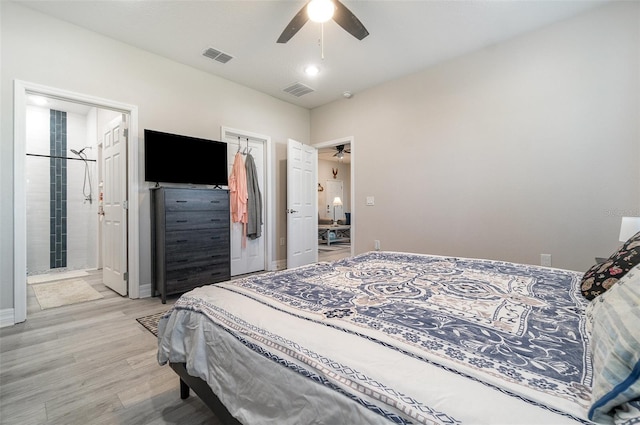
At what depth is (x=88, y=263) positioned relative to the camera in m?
5.05

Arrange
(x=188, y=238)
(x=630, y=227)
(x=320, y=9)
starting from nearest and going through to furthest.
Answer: (x=630, y=227) < (x=320, y=9) < (x=188, y=238)

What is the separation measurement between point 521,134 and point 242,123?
11.6ft

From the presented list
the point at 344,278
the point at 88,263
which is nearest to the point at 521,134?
the point at 344,278

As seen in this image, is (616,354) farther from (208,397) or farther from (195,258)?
(195,258)

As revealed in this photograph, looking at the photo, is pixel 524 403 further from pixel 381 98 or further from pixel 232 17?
pixel 381 98

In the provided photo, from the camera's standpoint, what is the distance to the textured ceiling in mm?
2543

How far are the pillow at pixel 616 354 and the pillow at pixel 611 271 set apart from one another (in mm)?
394

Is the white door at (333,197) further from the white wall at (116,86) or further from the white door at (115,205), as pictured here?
the white door at (115,205)

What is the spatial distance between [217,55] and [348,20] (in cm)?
182

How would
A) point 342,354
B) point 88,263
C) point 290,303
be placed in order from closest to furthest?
point 342,354
point 290,303
point 88,263

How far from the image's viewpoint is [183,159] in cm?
342

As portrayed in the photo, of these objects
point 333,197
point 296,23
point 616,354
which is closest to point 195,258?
point 296,23

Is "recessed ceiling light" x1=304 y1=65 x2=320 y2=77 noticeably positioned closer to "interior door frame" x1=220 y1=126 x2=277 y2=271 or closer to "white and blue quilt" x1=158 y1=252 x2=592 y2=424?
"interior door frame" x1=220 y1=126 x2=277 y2=271

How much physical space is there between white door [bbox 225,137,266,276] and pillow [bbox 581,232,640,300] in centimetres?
381
